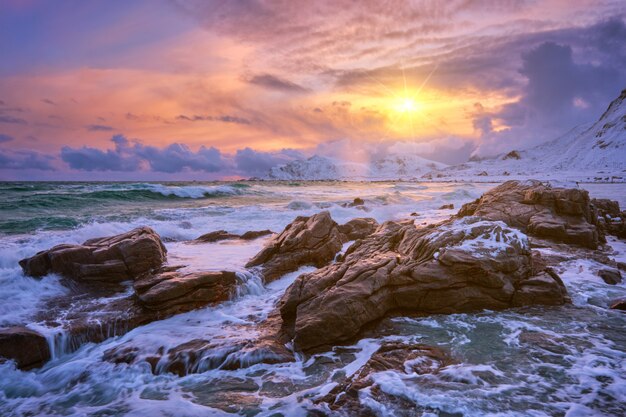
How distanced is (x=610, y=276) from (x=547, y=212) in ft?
20.3

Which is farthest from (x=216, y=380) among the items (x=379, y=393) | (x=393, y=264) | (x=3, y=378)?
(x=393, y=264)

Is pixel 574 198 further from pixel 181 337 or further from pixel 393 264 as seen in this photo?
pixel 181 337

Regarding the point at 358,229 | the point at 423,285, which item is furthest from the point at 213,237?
the point at 423,285

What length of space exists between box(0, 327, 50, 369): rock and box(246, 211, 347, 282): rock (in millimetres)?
6217

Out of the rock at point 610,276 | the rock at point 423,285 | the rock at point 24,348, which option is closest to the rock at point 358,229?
the rock at point 423,285

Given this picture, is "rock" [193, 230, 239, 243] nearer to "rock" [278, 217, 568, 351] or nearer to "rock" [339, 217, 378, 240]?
"rock" [339, 217, 378, 240]

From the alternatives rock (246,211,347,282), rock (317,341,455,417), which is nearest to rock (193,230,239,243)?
rock (246,211,347,282)

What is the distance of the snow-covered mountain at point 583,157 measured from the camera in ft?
323

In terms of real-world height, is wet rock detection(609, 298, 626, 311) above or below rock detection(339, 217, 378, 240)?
below

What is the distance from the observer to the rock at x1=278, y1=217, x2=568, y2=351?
7934 millimetres

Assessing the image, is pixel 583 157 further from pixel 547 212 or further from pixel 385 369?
pixel 385 369

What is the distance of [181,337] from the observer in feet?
26.7

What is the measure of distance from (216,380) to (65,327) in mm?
4472

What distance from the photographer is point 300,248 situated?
1398 cm
